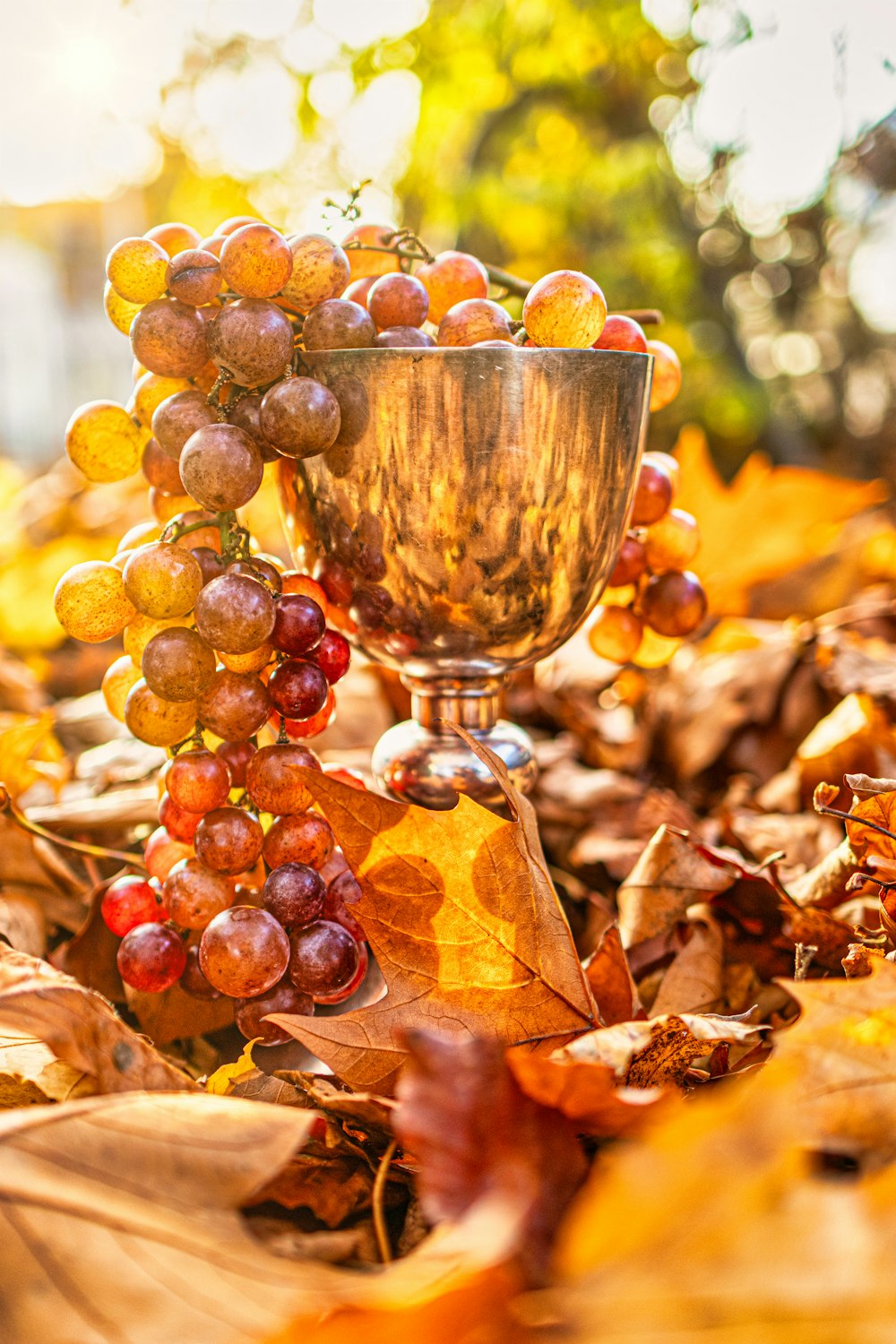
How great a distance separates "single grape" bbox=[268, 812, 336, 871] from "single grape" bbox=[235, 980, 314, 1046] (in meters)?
0.05

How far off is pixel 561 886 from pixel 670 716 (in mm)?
284

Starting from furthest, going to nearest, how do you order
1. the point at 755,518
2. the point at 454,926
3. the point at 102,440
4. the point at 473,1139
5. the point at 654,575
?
the point at 755,518 → the point at 654,575 → the point at 102,440 → the point at 454,926 → the point at 473,1139

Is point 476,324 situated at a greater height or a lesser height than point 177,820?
greater

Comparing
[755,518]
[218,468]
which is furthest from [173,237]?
[755,518]

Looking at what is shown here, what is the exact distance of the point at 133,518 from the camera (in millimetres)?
1360

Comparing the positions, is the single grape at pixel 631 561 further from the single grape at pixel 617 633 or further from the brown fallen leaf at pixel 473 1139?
the brown fallen leaf at pixel 473 1139

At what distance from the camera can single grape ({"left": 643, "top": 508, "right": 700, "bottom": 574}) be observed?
1.89ft

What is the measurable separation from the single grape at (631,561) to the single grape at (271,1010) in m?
0.30

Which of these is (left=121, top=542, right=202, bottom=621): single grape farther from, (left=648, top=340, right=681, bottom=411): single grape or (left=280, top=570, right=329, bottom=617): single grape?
(left=648, top=340, right=681, bottom=411): single grape

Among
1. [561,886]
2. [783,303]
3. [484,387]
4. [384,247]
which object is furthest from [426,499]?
[783,303]

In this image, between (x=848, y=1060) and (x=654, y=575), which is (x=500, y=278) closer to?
(x=654, y=575)

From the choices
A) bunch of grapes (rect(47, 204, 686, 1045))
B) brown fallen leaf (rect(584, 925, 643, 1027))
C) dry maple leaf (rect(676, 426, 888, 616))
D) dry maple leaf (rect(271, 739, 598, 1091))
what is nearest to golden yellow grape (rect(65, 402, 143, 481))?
bunch of grapes (rect(47, 204, 686, 1045))

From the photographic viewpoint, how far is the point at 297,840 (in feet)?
1.43

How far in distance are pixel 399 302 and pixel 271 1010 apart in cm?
32
